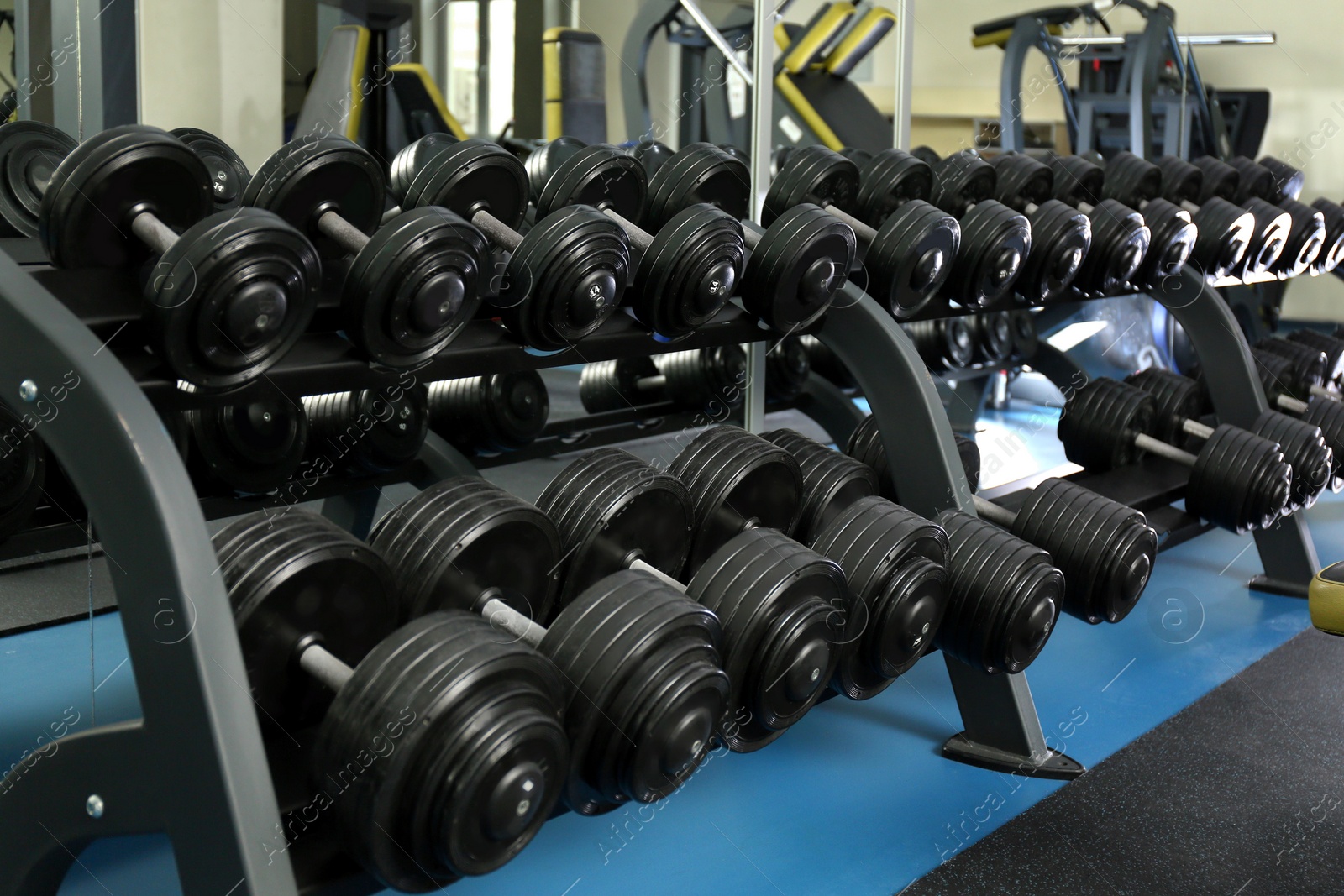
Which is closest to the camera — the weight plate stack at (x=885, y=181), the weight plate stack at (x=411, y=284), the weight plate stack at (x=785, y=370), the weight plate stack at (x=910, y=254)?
the weight plate stack at (x=411, y=284)

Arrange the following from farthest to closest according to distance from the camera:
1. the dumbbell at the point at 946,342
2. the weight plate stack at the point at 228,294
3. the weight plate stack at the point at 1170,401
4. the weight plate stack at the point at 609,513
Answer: the dumbbell at the point at 946,342 < the weight plate stack at the point at 1170,401 < the weight plate stack at the point at 609,513 < the weight plate stack at the point at 228,294

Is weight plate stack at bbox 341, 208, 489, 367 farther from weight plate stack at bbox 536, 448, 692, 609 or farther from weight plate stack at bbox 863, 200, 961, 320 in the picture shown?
weight plate stack at bbox 863, 200, 961, 320

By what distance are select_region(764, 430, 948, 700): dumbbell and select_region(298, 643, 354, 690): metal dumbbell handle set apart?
2.15ft

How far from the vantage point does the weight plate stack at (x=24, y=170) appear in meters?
1.88

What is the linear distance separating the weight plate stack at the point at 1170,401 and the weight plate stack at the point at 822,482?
3.59 feet

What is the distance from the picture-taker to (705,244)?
5.39ft

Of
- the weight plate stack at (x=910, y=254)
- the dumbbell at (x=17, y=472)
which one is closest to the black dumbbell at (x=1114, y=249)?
the weight plate stack at (x=910, y=254)

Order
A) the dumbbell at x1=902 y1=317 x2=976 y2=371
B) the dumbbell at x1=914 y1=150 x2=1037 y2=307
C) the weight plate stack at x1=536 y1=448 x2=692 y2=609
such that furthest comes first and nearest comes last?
the dumbbell at x1=902 y1=317 x2=976 y2=371
the dumbbell at x1=914 y1=150 x2=1037 y2=307
the weight plate stack at x1=536 y1=448 x2=692 y2=609

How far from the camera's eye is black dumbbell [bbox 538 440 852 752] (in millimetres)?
1419

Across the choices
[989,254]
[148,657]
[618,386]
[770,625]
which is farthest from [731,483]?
[618,386]

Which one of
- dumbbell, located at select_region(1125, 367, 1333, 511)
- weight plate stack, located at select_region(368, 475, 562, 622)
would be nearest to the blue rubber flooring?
dumbbell, located at select_region(1125, 367, 1333, 511)

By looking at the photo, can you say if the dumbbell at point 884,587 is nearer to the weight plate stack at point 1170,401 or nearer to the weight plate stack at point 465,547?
the weight plate stack at point 465,547

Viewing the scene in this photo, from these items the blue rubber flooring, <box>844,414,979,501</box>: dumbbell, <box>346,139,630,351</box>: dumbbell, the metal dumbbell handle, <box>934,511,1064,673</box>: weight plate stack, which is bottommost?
the blue rubber flooring

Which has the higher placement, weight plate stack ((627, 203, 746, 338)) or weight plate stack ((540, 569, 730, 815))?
weight plate stack ((627, 203, 746, 338))
